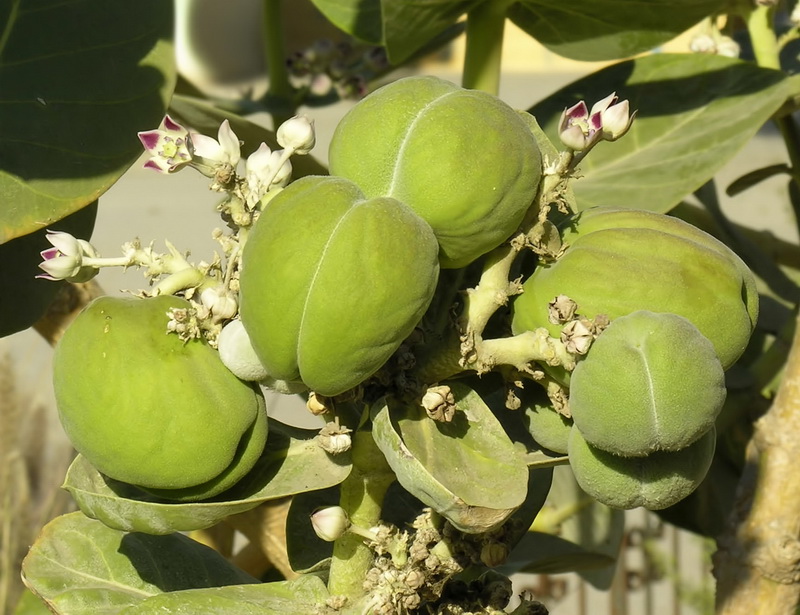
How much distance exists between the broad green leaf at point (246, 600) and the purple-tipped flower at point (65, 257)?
0.68 feet

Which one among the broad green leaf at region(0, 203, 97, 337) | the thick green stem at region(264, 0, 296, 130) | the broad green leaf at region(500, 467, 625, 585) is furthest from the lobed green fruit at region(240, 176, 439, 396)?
the broad green leaf at region(500, 467, 625, 585)

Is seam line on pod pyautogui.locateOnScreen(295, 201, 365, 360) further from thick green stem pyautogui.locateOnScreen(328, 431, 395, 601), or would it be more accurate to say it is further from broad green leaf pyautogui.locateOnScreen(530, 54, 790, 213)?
broad green leaf pyautogui.locateOnScreen(530, 54, 790, 213)

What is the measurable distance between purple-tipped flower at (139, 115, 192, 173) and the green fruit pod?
0.26 meters

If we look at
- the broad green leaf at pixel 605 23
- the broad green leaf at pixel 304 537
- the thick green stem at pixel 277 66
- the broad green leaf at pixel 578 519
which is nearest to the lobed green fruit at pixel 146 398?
the broad green leaf at pixel 304 537

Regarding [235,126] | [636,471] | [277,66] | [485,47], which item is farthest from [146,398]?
[277,66]

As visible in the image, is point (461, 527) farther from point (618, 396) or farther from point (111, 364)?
point (111, 364)

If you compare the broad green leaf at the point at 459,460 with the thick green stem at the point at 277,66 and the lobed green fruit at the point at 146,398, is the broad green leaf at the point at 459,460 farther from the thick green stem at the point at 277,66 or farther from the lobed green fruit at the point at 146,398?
the thick green stem at the point at 277,66

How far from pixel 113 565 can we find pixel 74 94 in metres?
0.38

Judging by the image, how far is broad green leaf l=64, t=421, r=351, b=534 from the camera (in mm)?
609

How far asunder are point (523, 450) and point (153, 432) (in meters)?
0.23

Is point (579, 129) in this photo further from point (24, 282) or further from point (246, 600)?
point (24, 282)

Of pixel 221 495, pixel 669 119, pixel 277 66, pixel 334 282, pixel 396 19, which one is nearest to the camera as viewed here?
pixel 334 282

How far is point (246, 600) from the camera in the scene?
2.20 ft

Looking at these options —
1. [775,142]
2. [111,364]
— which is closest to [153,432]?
[111,364]
